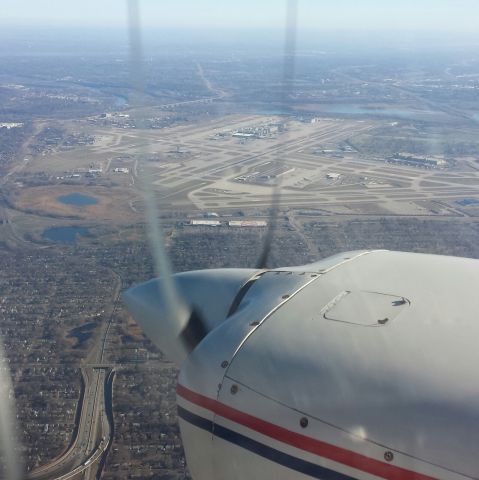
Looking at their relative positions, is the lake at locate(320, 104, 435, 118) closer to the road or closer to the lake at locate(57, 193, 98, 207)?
the lake at locate(57, 193, 98, 207)

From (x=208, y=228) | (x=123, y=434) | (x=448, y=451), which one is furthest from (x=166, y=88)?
(x=448, y=451)

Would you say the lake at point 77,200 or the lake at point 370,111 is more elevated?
the lake at point 370,111

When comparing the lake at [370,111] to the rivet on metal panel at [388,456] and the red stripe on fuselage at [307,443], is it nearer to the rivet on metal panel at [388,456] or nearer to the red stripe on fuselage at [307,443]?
the red stripe on fuselage at [307,443]

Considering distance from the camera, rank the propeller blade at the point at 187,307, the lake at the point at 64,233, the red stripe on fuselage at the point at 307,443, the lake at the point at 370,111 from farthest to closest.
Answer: the lake at the point at 370,111 → the lake at the point at 64,233 → the propeller blade at the point at 187,307 → the red stripe on fuselage at the point at 307,443

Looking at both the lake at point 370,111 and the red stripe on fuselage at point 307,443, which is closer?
the red stripe on fuselage at point 307,443

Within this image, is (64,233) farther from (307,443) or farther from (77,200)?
(307,443)

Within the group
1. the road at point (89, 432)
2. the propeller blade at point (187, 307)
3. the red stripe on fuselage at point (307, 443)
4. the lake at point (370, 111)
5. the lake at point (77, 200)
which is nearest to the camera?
the red stripe on fuselage at point (307, 443)

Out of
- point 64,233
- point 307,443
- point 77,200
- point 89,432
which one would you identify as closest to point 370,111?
point 77,200

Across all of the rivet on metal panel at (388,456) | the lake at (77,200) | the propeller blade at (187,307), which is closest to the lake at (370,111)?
the lake at (77,200)
